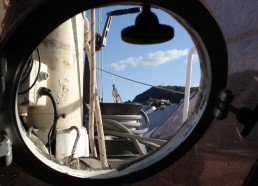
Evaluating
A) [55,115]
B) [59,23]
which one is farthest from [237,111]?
[55,115]

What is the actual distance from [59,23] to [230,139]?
1.83 ft

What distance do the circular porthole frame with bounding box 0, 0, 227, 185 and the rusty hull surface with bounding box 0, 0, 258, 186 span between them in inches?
1.1

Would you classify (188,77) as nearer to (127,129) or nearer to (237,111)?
(127,129)

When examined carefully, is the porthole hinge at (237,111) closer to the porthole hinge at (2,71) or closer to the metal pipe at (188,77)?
the porthole hinge at (2,71)

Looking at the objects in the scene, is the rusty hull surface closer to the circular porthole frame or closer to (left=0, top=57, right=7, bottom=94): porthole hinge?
the circular porthole frame

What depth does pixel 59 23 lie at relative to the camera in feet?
3.21

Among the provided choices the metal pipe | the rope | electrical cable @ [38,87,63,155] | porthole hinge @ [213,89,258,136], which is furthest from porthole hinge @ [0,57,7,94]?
the rope

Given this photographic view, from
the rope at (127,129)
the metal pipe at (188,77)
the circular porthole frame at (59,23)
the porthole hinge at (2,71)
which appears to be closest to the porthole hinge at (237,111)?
the circular porthole frame at (59,23)

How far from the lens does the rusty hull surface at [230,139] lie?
110 cm

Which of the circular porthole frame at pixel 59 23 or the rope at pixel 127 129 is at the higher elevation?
the circular porthole frame at pixel 59 23

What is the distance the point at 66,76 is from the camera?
7.34 feet

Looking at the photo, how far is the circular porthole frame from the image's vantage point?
959 mm

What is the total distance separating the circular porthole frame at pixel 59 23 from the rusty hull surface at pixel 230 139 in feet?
0.09

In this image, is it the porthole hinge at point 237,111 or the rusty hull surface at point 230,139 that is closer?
the porthole hinge at point 237,111
